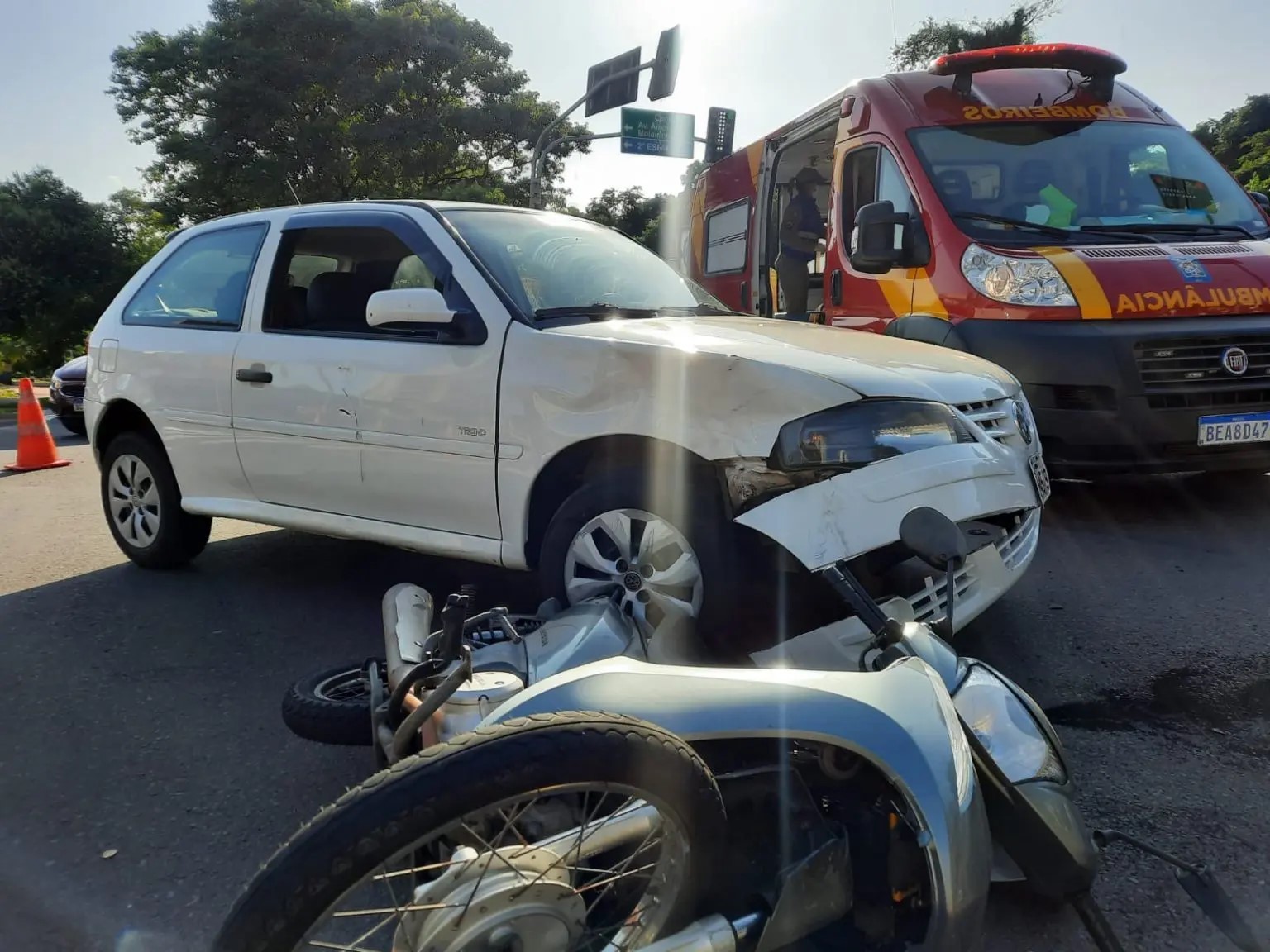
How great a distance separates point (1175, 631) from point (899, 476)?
1701 mm

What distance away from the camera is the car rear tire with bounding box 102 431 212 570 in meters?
4.58

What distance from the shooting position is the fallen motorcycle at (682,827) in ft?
4.22

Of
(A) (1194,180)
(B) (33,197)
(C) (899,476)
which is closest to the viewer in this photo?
(C) (899,476)

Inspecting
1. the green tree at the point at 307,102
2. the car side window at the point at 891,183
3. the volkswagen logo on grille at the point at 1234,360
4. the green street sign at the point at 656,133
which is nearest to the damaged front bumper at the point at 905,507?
the volkswagen logo on grille at the point at 1234,360

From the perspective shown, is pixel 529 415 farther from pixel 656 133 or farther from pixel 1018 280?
pixel 656 133

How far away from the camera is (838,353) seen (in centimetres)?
298

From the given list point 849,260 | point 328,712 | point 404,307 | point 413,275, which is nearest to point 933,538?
point 328,712

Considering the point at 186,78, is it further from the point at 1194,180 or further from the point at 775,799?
the point at 775,799

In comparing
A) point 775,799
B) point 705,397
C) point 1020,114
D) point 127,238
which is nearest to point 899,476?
point 705,397

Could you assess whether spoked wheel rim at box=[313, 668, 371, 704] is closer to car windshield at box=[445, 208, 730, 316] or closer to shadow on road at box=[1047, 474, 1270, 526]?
car windshield at box=[445, 208, 730, 316]

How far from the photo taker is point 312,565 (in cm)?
479

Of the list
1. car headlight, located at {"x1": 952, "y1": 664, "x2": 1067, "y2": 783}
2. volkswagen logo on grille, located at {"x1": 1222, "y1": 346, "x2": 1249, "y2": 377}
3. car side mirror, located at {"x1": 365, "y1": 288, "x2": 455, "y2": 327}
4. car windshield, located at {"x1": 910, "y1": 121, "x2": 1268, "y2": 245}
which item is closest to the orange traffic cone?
car side mirror, located at {"x1": 365, "y1": 288, "x2": 455, "y2": 327}

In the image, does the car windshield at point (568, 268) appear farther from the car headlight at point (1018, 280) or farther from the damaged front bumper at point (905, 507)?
the car headlight at point (1018, 280)

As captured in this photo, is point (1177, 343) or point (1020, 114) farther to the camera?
point (1020, 114)
